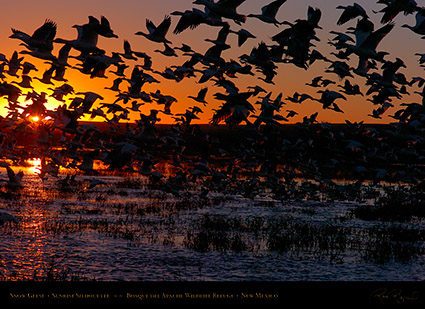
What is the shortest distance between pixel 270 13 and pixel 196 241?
301 inches

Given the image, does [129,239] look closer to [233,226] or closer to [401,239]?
[233,226]

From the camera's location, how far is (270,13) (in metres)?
14.3

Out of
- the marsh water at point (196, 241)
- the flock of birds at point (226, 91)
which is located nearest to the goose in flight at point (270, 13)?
the flock of birds at point (226, 91)

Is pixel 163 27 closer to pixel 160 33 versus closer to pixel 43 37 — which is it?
pixel 160 33

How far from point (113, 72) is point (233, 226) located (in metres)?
7.53

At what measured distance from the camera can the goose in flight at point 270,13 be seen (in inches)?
555

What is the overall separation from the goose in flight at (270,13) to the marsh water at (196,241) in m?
6.87

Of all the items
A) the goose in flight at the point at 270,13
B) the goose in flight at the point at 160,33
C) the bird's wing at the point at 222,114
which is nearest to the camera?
the bird's wing at the point at 222,114

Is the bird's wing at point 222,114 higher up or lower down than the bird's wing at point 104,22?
lower down
